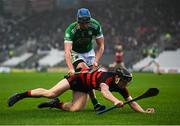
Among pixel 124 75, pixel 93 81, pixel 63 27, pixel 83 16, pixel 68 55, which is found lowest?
pixel 63 27

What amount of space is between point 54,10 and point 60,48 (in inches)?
141

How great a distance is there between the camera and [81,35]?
13.0 m

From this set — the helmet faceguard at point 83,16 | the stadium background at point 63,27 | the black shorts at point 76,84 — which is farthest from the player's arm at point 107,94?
the stadium background at point 63,27

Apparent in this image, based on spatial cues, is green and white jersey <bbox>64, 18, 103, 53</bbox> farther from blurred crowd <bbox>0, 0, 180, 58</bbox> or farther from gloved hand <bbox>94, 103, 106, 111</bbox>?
blurred crowd <bbox>0, 0, 180, 58</bbox>

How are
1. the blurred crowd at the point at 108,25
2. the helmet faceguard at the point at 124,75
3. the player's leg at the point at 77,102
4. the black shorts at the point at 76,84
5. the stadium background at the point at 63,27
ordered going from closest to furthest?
the helmet faceguard at the point at 124,75 → the black shorts at the point at 76,84 → the player's leg at the point at 77,102 → the stadium background at the point at 63,27 → the blurred crowd at the point at 108,25

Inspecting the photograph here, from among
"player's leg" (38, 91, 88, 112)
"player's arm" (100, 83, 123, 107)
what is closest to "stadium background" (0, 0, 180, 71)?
"player's leg" (38, 91, 88, 112)

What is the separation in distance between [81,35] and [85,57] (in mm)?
713

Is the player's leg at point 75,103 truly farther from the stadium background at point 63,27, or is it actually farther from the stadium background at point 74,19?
the stadium background at point 74,19

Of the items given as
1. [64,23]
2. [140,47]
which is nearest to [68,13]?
[64,23]

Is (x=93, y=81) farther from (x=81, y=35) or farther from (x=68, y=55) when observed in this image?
(x=81, y=35)

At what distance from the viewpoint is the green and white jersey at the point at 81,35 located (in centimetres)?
1280

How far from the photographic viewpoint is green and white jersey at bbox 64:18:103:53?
12805mm

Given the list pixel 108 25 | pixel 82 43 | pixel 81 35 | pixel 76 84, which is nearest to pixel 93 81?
pixel 76 84

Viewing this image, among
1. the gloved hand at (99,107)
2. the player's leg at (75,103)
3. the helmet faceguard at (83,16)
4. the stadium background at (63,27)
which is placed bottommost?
the stadium background at (63,27)
